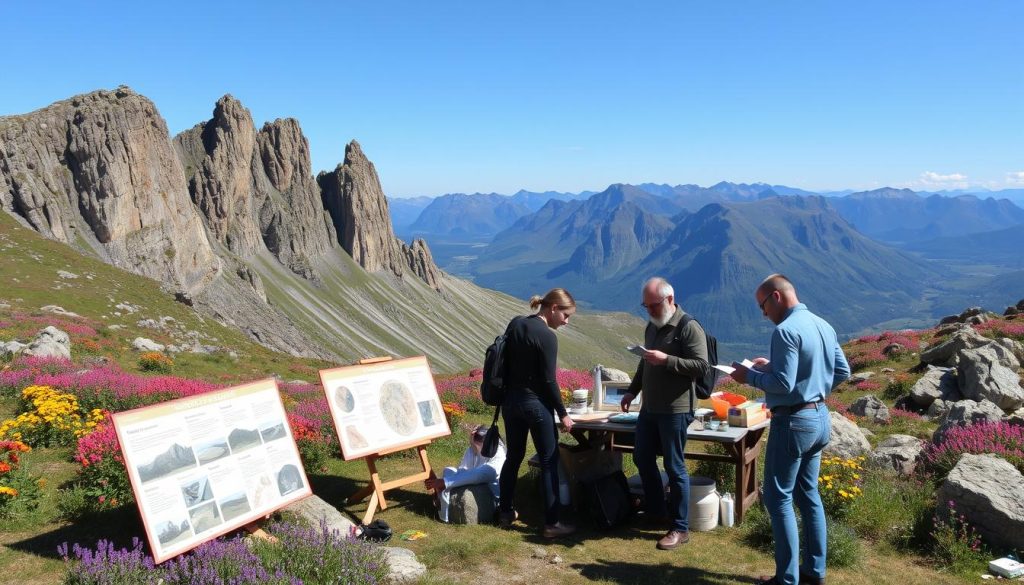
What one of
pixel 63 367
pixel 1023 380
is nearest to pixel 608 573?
pixel 1023 380

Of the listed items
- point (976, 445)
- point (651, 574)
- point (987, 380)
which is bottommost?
point (651, 574)

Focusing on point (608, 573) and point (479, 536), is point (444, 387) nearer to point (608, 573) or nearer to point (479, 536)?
point (479, 536)

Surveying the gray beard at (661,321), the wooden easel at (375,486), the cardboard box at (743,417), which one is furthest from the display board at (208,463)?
the cardboard box at (743,417)

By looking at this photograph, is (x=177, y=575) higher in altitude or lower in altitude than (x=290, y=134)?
lower

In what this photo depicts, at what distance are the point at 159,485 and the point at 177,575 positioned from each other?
1.26 metres

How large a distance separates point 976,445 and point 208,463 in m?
13.1

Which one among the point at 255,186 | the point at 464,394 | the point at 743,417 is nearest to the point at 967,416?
the point at 743,417

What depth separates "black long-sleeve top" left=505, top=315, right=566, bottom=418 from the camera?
31.9ft

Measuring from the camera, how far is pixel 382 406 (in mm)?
11828

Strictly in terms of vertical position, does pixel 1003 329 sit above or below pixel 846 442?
below

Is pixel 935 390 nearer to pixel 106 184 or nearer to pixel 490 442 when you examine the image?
pixel 490 442

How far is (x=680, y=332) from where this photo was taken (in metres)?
9.26

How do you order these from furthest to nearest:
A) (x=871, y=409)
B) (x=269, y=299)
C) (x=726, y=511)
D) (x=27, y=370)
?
(x=269, y=299), (x=27, y=370), (x=871, y=409), (x=726, y=511)

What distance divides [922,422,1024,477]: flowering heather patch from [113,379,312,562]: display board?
37.4 ft
